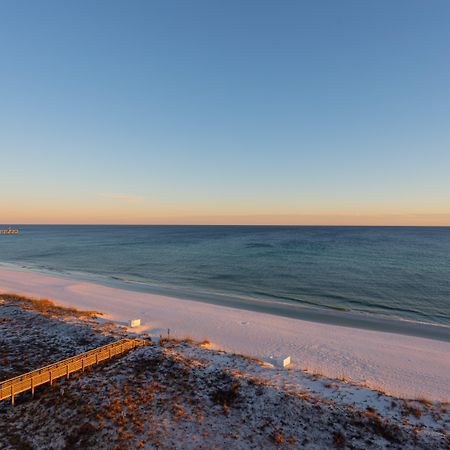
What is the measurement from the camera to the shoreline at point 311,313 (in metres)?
28.1

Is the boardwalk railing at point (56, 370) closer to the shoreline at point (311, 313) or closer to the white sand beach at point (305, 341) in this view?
the white sand beach at point (305, 341)

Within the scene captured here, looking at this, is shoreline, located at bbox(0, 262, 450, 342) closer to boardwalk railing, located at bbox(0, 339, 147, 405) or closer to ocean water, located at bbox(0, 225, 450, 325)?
ocean water, located at bbox(0, 225, 450, 325)

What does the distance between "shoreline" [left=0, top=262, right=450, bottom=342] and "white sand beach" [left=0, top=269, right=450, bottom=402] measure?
1800 mm

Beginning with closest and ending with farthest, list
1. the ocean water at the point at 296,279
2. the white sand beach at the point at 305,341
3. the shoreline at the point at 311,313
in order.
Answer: the white sand beach at the point at 305,341 → the shoreline at the point at 311,313 → the ocean water at the point at 296,279

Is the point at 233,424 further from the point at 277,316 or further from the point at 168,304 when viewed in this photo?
the point at 168,304

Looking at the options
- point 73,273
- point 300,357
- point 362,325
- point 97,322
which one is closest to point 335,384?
point 300,357

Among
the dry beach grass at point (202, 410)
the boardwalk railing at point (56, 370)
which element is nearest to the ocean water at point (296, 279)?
the dry beach grass at point (202, 410)

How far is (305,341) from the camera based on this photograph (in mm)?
24078

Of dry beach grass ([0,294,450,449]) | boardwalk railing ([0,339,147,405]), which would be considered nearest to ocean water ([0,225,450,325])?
dry beach grass ([0,294,450,449])

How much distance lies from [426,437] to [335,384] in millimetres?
5037

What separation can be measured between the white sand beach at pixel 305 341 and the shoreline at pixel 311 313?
180cm

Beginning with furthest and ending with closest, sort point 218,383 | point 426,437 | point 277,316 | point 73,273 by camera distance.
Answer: point 73,273 < point 277,316 < point 218,383 < point 426,437

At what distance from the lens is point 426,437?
38.2 feet

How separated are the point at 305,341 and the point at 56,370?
60.8ft
